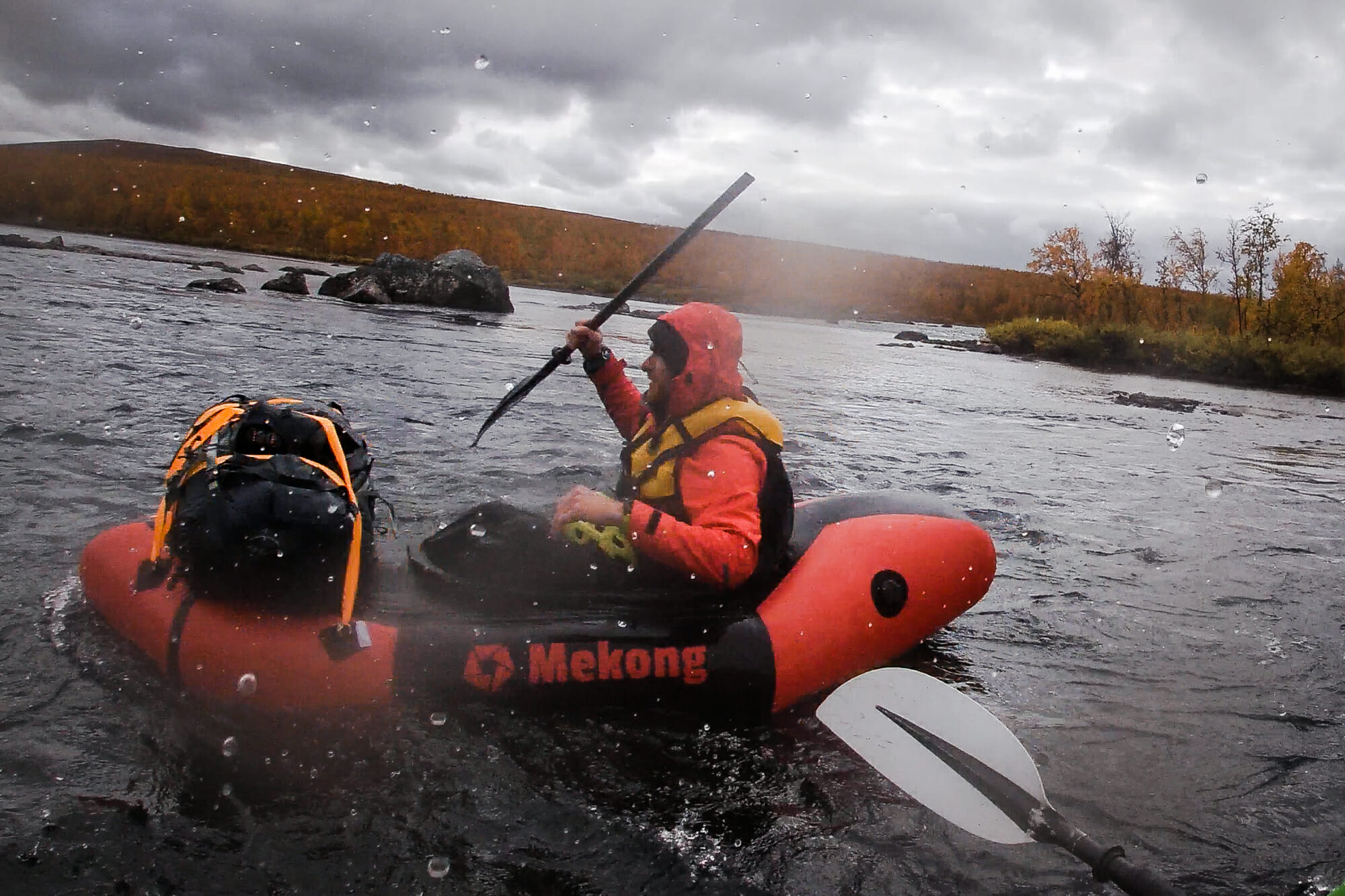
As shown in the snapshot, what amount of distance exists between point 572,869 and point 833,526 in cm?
193

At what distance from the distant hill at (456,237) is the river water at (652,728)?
69.4ft

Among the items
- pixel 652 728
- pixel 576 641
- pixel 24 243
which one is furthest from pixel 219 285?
pixel 652 728

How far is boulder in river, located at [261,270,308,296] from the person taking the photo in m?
18.3

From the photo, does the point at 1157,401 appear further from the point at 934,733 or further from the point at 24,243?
the point at 24,243

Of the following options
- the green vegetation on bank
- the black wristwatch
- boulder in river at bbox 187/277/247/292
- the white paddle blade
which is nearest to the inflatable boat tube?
the white paddle blade

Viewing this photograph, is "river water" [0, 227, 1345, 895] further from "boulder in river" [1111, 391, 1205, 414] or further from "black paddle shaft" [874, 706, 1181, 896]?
"boulder in river" [1111, 391, 1205, 414]

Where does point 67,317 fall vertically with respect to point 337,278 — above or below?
below

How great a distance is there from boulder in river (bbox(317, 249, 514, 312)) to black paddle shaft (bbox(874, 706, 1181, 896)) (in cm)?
1834

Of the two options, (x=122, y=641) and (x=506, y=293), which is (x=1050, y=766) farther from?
(x=506, y=293)

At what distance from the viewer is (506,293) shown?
21.0 m

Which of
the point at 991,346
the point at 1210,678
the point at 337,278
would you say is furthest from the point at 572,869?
the point at 991,346

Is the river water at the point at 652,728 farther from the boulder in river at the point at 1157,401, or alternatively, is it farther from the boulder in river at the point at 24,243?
the boulder in river at the point at 24,243

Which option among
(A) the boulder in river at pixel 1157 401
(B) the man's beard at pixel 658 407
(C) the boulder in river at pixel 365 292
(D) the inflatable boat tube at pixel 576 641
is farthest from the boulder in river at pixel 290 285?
(B) the man's beard at pixel 658 407

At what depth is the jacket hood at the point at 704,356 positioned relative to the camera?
355 cm
